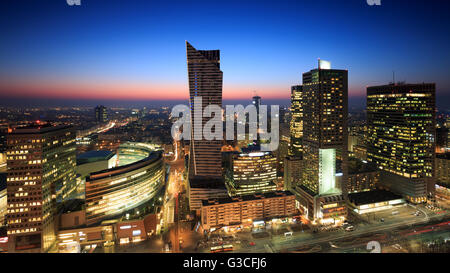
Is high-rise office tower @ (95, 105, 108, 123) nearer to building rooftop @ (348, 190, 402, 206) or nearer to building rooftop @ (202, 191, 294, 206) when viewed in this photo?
building rooftop @ (202, 191, 294, 206)

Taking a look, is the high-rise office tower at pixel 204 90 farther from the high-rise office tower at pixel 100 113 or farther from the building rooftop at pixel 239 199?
the high-rise office tower at pixel 100 113

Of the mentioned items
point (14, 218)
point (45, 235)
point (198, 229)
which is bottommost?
point (198, 229)

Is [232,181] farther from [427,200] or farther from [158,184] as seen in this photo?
[427,200]

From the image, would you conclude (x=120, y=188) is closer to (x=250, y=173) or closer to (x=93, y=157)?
(x=93, y=157)

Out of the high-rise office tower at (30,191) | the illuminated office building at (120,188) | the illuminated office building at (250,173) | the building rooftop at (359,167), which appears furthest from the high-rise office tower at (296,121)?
the high-rise office tower at (30,191)

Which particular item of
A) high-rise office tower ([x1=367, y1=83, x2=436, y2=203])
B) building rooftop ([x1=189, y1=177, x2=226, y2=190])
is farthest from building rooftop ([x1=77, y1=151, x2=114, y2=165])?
high-rise office tower ([x1=367, y1=83, x2=436, y2=203])
